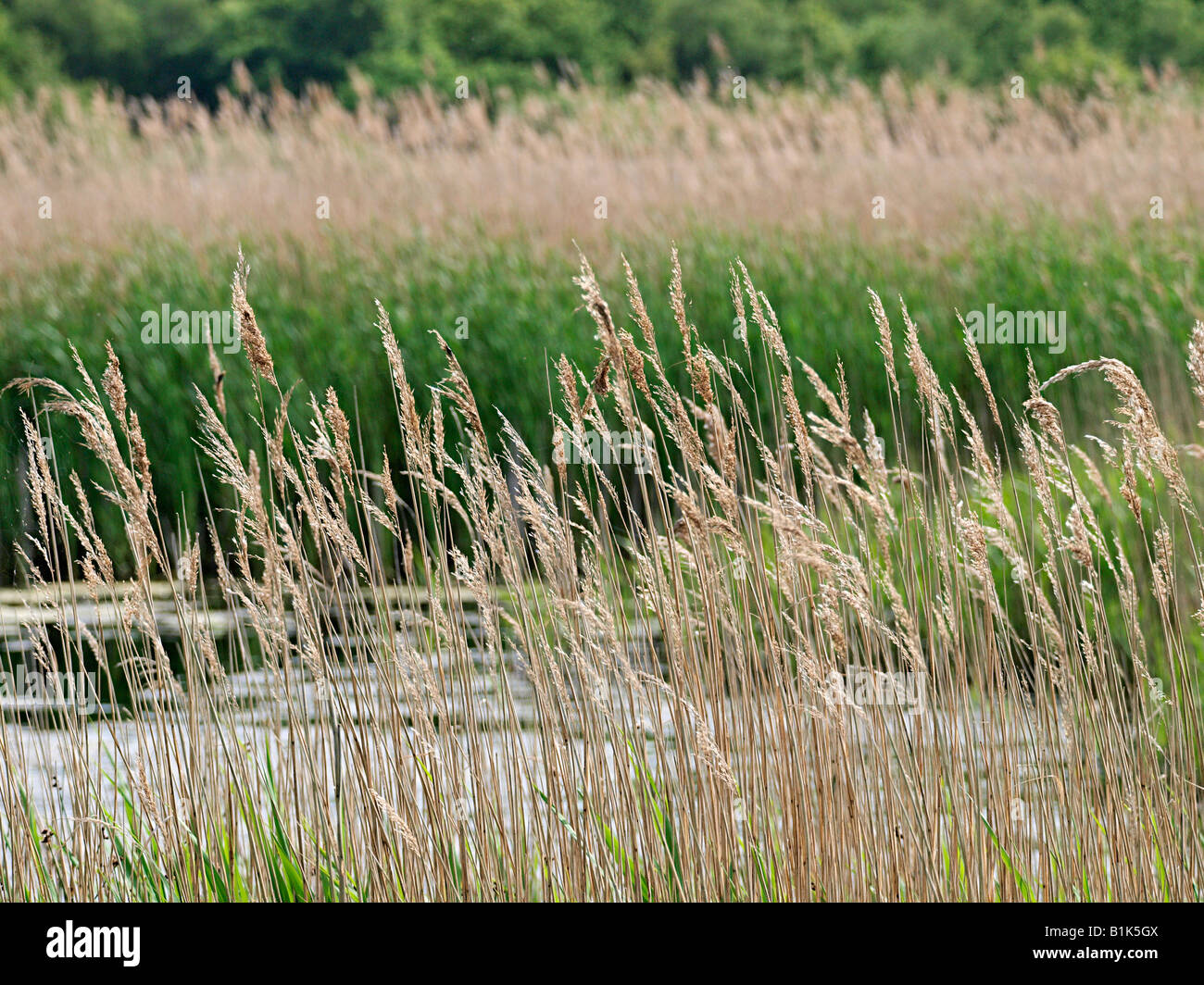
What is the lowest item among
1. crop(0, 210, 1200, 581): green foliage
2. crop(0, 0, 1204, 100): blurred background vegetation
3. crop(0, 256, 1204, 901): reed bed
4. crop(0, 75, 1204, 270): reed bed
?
crop(0, 256, 1204, 901): reed bed

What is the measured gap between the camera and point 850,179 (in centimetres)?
847

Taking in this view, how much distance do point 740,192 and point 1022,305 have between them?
1.97 m

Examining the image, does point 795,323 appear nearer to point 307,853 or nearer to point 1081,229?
point 1081,229

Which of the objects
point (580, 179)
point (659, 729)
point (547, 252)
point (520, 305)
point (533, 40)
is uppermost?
point (533, 40)

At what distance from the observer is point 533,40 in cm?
2503

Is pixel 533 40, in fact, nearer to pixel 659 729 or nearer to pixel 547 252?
pixel 547 252

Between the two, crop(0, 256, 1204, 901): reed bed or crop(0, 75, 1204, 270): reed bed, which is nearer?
crop(0, 256, 1204, 901): reed bed

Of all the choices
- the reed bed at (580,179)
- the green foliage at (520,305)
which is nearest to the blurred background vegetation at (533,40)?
the reed bed at (580,179)

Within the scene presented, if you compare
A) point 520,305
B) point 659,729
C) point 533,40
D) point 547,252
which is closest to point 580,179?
point 547,252

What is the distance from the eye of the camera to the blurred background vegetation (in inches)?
956

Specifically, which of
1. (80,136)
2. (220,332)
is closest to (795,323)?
(220,332)

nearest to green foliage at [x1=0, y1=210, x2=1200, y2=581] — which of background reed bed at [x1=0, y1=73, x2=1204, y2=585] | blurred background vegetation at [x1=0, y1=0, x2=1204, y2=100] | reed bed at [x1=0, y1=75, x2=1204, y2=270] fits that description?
background reed bed at [x1=0, y1=73, x2=1204, y2=585]

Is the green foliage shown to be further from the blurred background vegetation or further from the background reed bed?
the blurred background vegetation

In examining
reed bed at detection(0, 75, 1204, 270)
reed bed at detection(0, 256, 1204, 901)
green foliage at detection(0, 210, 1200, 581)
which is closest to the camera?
reed bed at detection(0, 256, 1204, 901)
